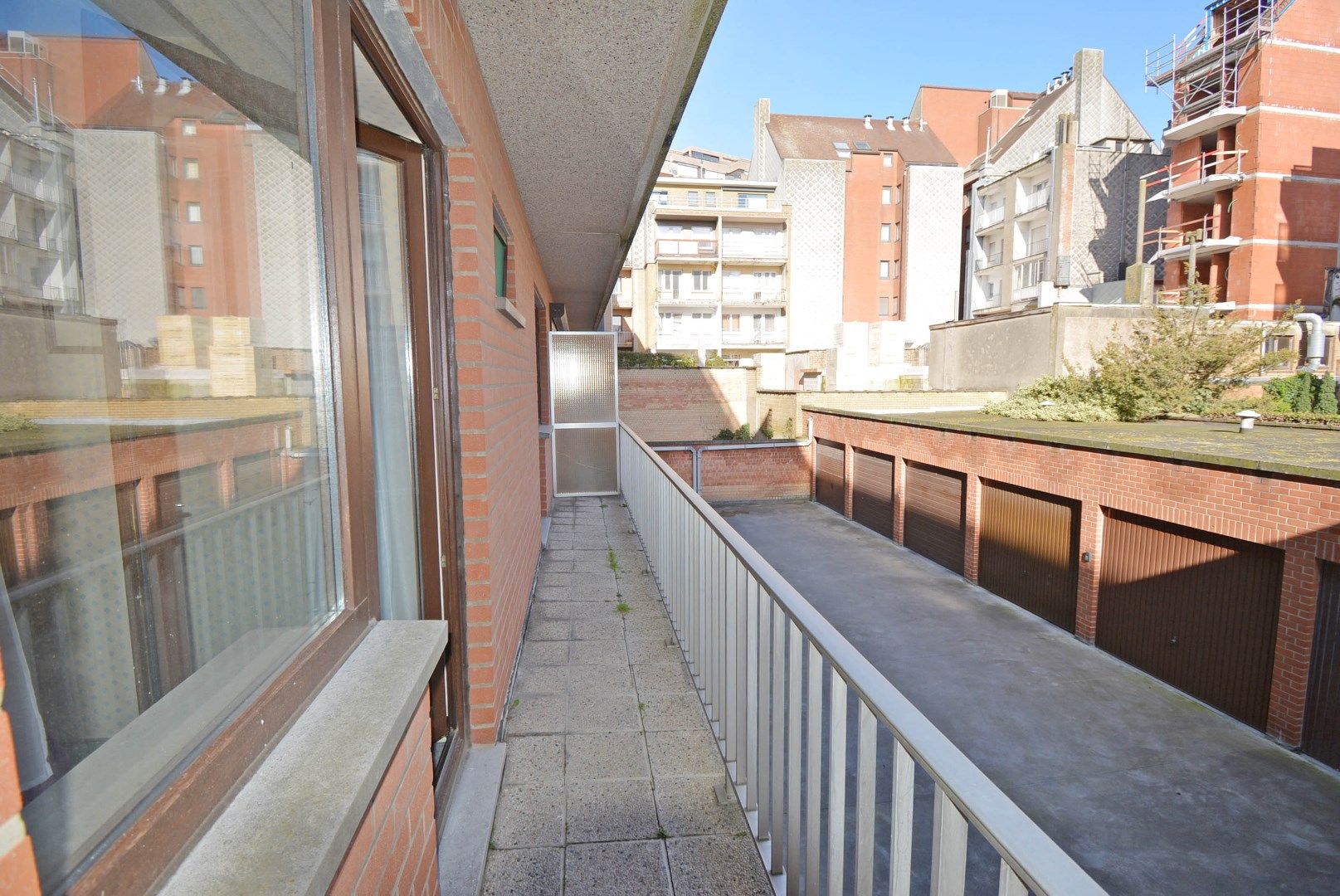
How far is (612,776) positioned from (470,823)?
60 centimetres

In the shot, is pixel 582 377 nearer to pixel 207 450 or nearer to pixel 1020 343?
pixel 207 450

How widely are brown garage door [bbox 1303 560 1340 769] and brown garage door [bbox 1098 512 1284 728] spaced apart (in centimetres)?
42

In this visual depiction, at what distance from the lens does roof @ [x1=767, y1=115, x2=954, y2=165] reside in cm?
3541

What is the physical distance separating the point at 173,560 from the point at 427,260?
6.11 ft

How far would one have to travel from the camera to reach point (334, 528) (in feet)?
4.57

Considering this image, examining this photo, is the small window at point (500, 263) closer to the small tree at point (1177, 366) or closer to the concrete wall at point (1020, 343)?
the small tree at point (1177, 366)

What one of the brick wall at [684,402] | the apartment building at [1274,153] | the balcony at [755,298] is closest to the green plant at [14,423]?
the brick wall at [684,402]

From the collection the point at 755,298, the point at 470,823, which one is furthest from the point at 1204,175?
the point at 470,823

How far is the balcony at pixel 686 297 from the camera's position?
34.0m

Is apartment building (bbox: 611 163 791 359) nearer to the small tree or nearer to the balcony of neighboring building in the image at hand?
the balcony of neighboring building

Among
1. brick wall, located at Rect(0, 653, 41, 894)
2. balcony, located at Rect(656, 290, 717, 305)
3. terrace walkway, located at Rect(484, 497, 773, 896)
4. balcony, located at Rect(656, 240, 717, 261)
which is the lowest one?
terrace walkway, located at Rect(484, 497, 773, 896)

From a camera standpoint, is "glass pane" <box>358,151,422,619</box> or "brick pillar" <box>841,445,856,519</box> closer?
"glass pane" <box>358,151,422,619</box>

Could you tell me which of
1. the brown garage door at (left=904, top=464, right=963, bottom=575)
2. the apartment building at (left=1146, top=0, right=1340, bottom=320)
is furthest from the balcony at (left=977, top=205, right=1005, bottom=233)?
the brown garage door at (left=904, top=464, right=963, bottom=575)

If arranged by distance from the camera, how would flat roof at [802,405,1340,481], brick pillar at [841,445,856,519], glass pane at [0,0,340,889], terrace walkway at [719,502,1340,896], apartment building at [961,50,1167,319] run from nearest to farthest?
glass pane at [0,0,340,889] < terrace walkway at [719,502,1340,896] < flat roof at [802,405,1340,481] < brick pillar at [841,445,856,519] < apartment building at [961,50,1167,319]
